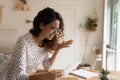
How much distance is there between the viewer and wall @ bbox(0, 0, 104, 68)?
4.14 m

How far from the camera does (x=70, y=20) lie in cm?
427

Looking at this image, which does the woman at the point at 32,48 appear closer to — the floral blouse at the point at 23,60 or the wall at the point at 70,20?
the floral blouse at the point at 23,60

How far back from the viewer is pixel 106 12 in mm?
4184

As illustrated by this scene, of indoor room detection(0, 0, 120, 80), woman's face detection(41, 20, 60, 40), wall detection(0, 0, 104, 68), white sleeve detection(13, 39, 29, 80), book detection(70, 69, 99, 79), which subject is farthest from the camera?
wall detection(0, 0, 104, 68)

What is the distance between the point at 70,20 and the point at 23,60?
2.75 metres

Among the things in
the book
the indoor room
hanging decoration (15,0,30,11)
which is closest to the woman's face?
the book

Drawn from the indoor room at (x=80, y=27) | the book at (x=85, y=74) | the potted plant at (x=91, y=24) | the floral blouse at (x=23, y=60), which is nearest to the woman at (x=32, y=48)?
the floral blouse at (x=23, y=60)

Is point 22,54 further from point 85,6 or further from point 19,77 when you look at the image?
point 85,6

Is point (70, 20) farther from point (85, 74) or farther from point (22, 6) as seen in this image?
point (85, 74)

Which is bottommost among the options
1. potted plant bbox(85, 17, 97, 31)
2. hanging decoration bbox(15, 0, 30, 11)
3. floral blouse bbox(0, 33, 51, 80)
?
floral blouse bbox(0, 33, 51, 80)

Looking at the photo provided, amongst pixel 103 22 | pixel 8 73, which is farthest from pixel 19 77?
pixel 103 22

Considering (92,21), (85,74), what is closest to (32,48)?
(85,74)

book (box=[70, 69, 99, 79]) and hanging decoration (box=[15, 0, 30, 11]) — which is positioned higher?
hanging decoration (box=[15, 0, 30, 11])

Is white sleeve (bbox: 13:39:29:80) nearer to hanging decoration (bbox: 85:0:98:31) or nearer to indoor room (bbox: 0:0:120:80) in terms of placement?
indoor room (bbox: 0:0:120:80)
